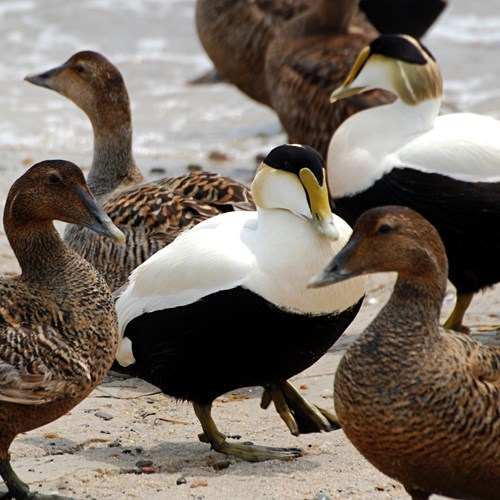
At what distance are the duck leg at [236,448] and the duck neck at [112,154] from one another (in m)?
2.01

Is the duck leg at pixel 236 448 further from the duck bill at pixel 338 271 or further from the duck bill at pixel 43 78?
the duck bill at pixel 43 78

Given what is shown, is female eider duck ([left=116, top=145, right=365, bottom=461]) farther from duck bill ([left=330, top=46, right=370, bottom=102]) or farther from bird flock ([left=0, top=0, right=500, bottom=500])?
duck bill ([left=330, top=46, right=370, bottom=102])

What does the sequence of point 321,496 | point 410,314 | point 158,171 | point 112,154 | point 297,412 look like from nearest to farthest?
point 410,314 → point 321,496 → point 297,412 → point 112,154 → point 158,171

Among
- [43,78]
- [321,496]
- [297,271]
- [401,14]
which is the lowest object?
[401,14]

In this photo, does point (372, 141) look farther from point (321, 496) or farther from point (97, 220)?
point (321, 496)

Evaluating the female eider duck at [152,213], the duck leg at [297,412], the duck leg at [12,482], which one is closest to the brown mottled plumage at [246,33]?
the female eider duck at [152,213]

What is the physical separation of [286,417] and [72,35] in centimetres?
1016

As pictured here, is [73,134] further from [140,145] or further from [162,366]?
[162,366]

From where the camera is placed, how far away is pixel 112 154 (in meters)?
6.50

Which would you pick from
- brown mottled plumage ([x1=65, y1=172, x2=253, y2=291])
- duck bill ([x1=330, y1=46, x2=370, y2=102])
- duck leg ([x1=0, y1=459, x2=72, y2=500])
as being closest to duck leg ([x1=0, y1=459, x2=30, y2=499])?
duck leg ([x1=0, y1=459, x2=72, y2=500])

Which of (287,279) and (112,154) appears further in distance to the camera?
(112,154)

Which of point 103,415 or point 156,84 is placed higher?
point 103,415

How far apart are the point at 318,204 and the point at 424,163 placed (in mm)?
1191

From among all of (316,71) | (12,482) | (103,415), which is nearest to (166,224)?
(103,415)
